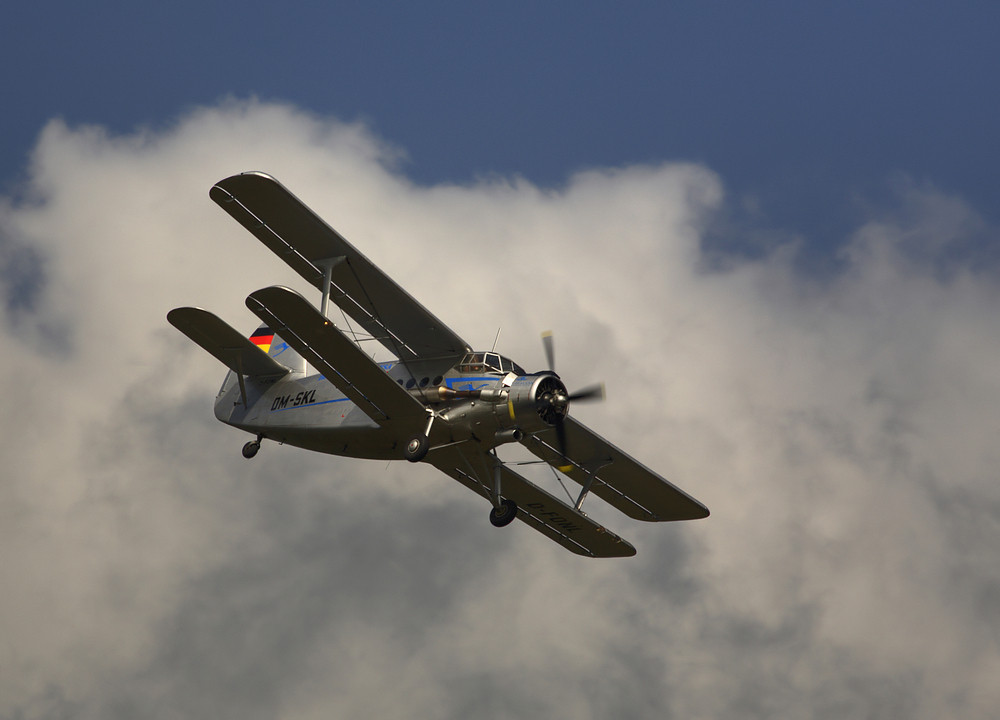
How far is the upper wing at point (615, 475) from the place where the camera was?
34.0 metres

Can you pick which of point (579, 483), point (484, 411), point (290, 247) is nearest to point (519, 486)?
point (579, 483)

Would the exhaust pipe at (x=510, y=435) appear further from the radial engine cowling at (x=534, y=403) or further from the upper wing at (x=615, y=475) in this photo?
the upper wing at (x=615, y=475)

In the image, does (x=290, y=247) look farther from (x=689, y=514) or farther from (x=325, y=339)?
(x=689, y=514)

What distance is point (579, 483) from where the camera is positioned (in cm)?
3562

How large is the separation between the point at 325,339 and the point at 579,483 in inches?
383

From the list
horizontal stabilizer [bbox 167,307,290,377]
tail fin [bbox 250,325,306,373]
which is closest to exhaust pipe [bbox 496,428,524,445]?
tail fin [bbox 250,325,306,373]

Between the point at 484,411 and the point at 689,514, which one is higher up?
the point at 689,514

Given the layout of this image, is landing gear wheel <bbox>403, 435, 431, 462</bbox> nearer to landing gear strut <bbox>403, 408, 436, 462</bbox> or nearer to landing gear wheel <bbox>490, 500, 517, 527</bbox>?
landing gear strut <bbox>403, 408, 436, 462</bbox>

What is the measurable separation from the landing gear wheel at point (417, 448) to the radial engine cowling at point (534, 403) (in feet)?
6.16

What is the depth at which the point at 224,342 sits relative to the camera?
34125mm

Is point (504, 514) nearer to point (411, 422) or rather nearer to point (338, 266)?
point (411, 422)

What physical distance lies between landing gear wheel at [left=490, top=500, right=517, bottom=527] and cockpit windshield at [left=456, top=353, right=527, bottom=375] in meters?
3.31

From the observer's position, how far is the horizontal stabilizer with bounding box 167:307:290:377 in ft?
108

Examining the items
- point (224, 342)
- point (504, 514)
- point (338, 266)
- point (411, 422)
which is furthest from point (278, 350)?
point (504, 514)
